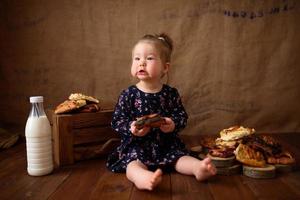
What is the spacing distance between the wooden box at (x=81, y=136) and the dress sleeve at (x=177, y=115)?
0.29 metres

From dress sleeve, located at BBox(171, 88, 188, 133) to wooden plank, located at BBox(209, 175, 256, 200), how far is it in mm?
245

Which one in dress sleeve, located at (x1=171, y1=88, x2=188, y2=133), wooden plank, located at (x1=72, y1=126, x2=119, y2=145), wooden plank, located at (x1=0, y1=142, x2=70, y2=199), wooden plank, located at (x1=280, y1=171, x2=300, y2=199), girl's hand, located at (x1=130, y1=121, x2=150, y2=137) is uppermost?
dress sleeve, located at (x1=171, y1=88, x2=188, y2=133)

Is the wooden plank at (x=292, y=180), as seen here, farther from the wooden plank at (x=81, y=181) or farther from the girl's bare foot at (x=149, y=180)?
the wooden plank at (x=81, y=181)

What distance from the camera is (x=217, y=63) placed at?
76.0 inches

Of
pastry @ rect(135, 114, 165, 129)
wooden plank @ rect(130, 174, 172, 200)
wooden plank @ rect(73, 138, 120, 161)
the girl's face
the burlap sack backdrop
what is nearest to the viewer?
wooden plank @ rect(130, 174, 172, 200)

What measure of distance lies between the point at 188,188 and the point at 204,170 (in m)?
0.08

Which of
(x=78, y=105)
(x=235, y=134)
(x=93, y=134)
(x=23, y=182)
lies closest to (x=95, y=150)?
(x=93, y=134)

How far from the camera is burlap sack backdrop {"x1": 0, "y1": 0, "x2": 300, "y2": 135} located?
1.90 meters

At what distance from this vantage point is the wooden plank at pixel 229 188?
106 centimetres

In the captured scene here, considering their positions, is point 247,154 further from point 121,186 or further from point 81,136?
point 81,136

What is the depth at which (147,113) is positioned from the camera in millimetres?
1372

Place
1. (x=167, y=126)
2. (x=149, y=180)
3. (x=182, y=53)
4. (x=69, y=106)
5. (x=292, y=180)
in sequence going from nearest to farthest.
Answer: (x=149, y=180) → (x=292, y=180) → (x=167, y=126) → (x=69, y=106) → (x=182, y=53)

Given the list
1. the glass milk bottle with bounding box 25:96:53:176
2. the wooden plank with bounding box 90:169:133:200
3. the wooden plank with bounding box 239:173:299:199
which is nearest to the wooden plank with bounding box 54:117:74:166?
the glass milk bottle with bounding box 25:96:53:176

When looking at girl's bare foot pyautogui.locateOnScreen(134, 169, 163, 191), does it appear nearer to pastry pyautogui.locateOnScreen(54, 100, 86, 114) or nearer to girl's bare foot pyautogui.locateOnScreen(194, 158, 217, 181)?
girl's bare foot pyautogui.locateOnScreen(194, 158, 217, 181)
